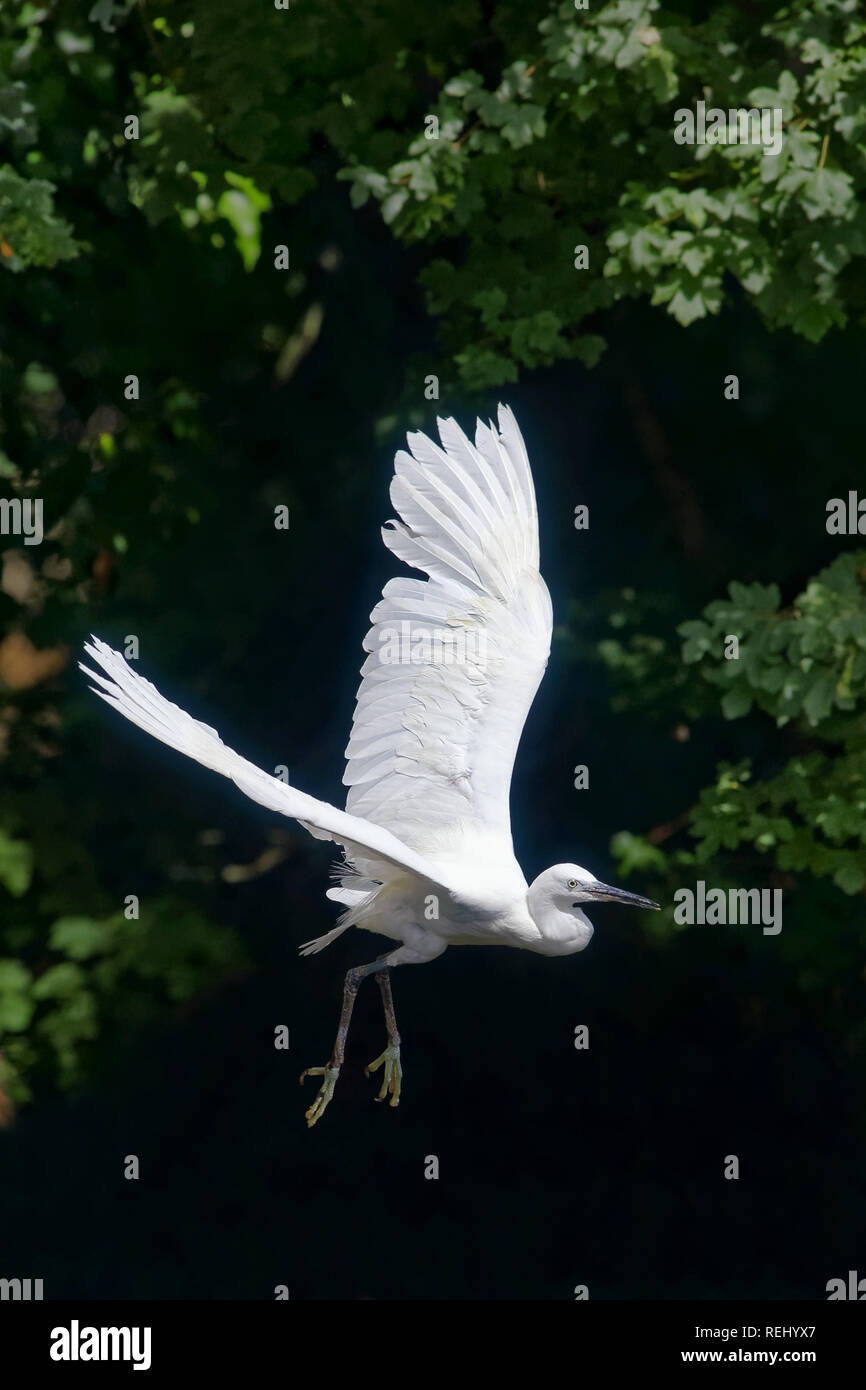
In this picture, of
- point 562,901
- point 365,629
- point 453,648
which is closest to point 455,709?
point 453,648

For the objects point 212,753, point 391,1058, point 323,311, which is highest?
point 323,311

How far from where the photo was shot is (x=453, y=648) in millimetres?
8109

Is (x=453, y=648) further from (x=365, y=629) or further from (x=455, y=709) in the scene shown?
(x=365, y=629)

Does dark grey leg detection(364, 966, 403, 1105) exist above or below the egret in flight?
below

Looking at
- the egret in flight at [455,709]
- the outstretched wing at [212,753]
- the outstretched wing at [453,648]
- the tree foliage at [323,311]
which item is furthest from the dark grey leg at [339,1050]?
the tree foliage at [323,311]

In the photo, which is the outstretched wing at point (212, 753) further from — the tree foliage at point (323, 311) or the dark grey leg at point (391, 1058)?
the tree foliage at point (323, 311)

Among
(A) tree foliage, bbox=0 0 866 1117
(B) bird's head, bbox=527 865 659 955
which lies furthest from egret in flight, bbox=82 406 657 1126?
(A) tree foliage, bbox=0 0 866 1117

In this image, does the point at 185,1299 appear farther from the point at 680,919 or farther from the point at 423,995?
the point at 680,919

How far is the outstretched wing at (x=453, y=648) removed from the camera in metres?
8.01

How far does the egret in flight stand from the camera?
25.7 ft

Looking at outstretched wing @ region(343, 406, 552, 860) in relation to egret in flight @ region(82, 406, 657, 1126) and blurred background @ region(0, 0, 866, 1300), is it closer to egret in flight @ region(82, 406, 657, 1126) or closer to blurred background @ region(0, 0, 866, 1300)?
egret in flight @ region(82, 406, 657, 1126)

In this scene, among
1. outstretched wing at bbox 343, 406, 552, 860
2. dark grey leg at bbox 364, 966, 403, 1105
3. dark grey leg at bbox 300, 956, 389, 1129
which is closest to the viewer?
dark grey leg at bbox 300, 956, 389, 1129

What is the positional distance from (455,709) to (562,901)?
712 millimetres

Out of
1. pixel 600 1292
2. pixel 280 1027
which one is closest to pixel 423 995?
pixel 280 1027
